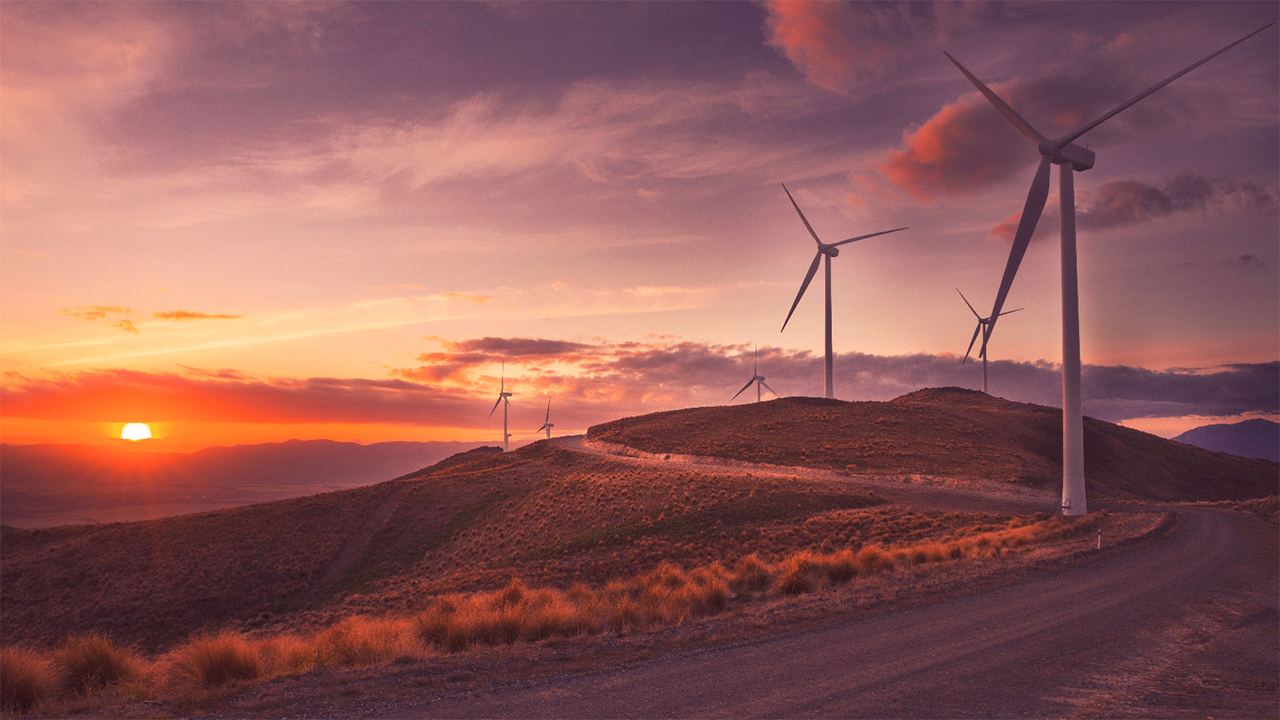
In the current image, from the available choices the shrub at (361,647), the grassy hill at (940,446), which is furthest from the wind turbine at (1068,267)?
the shrub at (361,647)

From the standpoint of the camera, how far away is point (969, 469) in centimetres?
6794

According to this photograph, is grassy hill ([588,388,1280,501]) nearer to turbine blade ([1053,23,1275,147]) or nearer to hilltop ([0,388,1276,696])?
hilltop ([0,388,1276,696])

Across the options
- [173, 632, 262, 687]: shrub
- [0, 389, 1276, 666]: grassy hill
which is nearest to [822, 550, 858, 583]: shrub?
[0, 389, 1276, 666]: grassy hill

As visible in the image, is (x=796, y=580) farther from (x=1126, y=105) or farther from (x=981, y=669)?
(x=1126, y=105)

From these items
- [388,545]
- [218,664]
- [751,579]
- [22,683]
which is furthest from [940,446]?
[22,683]

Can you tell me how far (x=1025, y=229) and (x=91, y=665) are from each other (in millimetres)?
47077

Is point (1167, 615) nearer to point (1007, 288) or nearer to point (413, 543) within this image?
point (1007, 288)

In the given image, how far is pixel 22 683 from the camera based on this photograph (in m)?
11.9

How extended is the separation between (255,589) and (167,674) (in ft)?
152

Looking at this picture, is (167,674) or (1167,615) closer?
(167,674)

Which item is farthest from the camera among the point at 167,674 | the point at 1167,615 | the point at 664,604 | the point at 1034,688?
the point at 664,604

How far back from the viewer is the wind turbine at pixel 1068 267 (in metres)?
39.3

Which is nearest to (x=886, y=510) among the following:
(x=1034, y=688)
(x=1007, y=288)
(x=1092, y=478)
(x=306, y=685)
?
(x=1007, y=288)

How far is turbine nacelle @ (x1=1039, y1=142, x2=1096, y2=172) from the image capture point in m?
41.3
